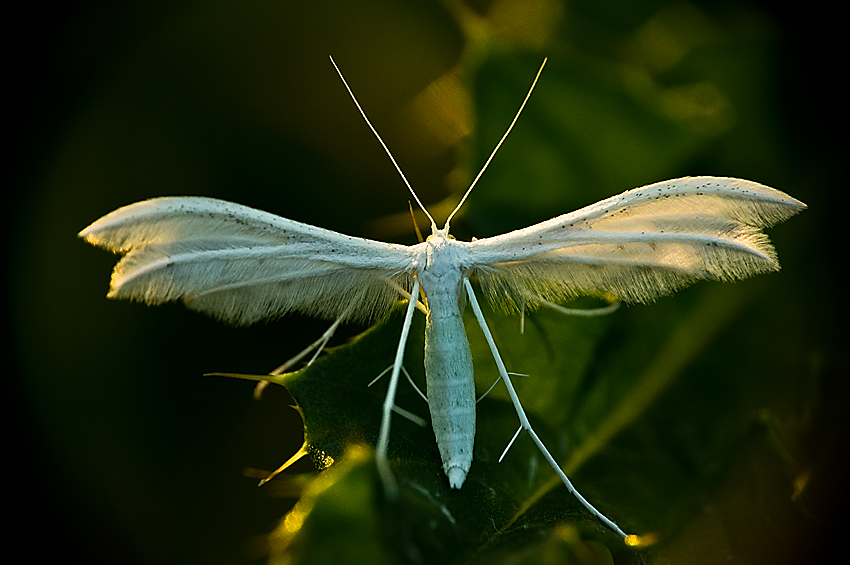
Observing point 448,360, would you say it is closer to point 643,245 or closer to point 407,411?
point 407,411

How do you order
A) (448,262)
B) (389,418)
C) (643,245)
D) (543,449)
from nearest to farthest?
(389,418) → (543,449) → (643,245) → (448,262)

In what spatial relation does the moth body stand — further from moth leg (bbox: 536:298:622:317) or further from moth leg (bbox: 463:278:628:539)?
moth leg (bbox: 536:298:622:317)

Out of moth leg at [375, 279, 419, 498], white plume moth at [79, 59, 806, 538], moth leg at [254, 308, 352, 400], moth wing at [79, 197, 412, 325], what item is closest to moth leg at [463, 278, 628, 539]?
white plume moth at [79, 59, 806, 538]

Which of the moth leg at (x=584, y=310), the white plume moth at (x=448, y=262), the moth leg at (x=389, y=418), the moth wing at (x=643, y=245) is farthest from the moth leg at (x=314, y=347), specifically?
the moth leg at (x=584, y=310)

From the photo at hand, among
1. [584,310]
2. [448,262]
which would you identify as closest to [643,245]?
[584,310]

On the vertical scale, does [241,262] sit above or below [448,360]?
above

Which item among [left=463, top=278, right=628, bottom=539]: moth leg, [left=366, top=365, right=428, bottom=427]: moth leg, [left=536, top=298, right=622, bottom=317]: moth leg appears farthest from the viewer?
[left=536, top=298, right=622, bottom=317]: moth leg
